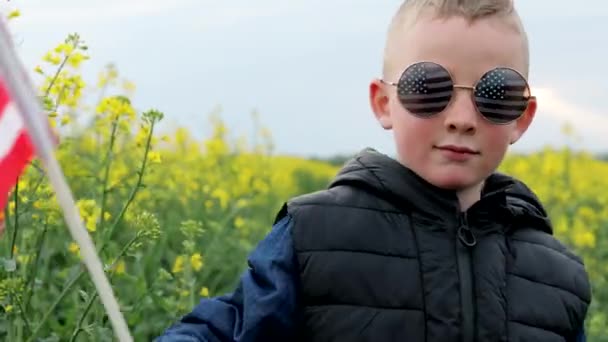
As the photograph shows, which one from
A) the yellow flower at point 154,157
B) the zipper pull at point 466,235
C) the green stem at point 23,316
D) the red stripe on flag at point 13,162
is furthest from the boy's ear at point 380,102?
the red stripe on flag at point 13,162

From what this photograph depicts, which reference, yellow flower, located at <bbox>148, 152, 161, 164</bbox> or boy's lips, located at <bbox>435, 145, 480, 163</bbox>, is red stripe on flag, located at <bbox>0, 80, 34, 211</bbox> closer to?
boy's lips, located at <bbox>435, 145, 480, 163</bbox>

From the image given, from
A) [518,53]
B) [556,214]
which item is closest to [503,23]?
[518,53]

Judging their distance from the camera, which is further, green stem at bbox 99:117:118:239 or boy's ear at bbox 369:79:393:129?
green stem at bbox 99:117:118:239

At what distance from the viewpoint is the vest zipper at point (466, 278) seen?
2725mm

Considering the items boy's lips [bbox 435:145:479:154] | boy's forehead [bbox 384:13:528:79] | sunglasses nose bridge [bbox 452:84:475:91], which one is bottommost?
boy's lips [bbox 435:145:479:154]

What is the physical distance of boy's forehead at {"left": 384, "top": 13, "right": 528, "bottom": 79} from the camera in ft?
8.89

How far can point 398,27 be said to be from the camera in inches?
111

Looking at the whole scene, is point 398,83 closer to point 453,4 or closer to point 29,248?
point 453,4

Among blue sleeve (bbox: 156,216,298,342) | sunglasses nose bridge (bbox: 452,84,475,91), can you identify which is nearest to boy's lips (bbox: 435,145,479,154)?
sunglasses nose bridge (bbox: 452,84,475,91)

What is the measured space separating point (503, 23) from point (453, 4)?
0.11 meters

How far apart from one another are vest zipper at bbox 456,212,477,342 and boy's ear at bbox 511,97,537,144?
0.72ft

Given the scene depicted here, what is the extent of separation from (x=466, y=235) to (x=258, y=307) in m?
0.45

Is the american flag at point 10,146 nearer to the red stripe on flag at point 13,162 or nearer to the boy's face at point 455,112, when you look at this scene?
the red stripe on flag at point 13,162

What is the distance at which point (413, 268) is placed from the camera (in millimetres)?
2742
